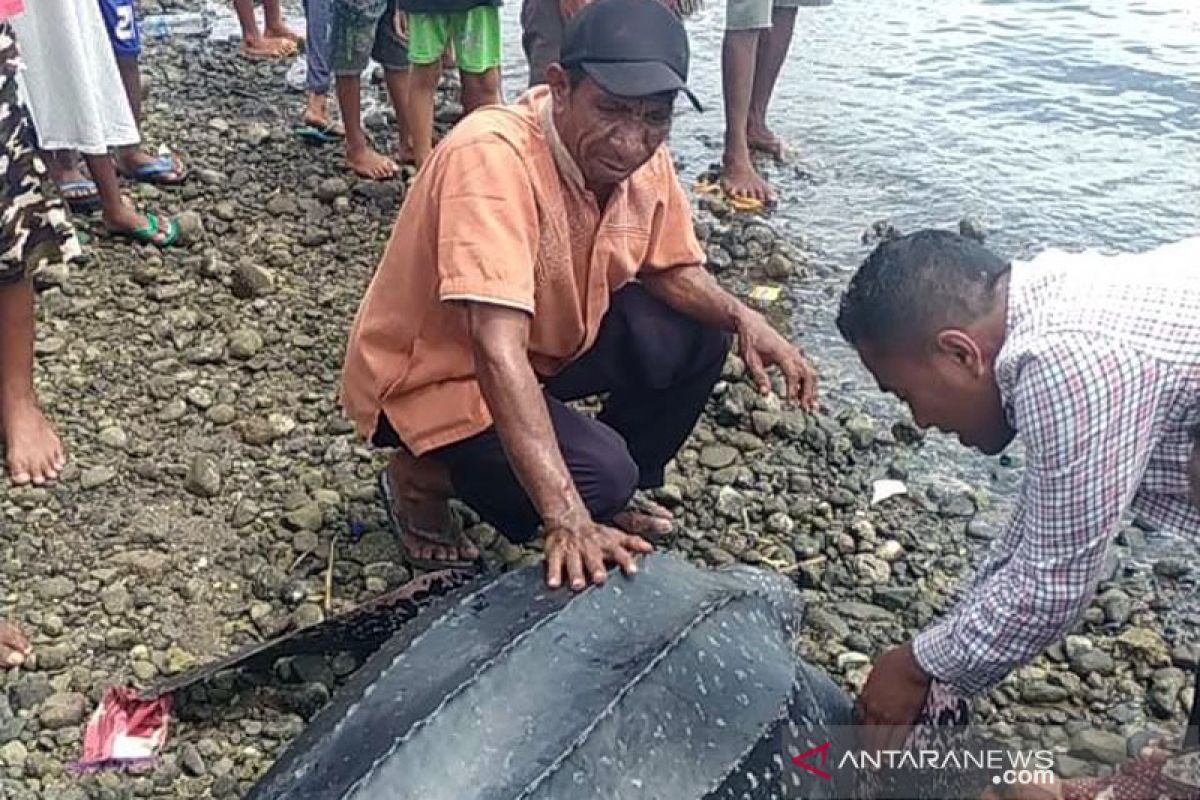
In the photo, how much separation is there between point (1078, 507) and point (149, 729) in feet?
5.55

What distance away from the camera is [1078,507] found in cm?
182

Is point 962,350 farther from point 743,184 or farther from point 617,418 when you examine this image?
point 743,184

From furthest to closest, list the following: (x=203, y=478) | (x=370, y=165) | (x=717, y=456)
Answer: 1. (x=370, y=165)
2. (x=717, y=456)
3. (x=203, y=478)

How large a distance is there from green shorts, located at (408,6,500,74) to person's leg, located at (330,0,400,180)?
25cm

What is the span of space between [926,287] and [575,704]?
77 centimetres

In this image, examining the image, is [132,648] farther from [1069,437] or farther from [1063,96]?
[1063,96]

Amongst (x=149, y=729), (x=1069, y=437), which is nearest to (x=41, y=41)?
(x=149, y=729)

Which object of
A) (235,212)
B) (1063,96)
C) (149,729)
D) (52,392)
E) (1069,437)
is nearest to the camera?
(1069,437)

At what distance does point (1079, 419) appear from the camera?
176cm

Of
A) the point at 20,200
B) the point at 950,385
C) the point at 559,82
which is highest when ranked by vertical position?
the point at 559,82

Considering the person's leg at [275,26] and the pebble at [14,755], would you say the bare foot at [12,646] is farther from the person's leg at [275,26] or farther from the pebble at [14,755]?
the person's leg at [275,26]

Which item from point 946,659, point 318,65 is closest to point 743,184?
point 318,65

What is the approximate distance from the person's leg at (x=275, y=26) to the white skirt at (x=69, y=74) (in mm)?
2681

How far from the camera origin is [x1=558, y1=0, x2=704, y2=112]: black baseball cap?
2314 mm
